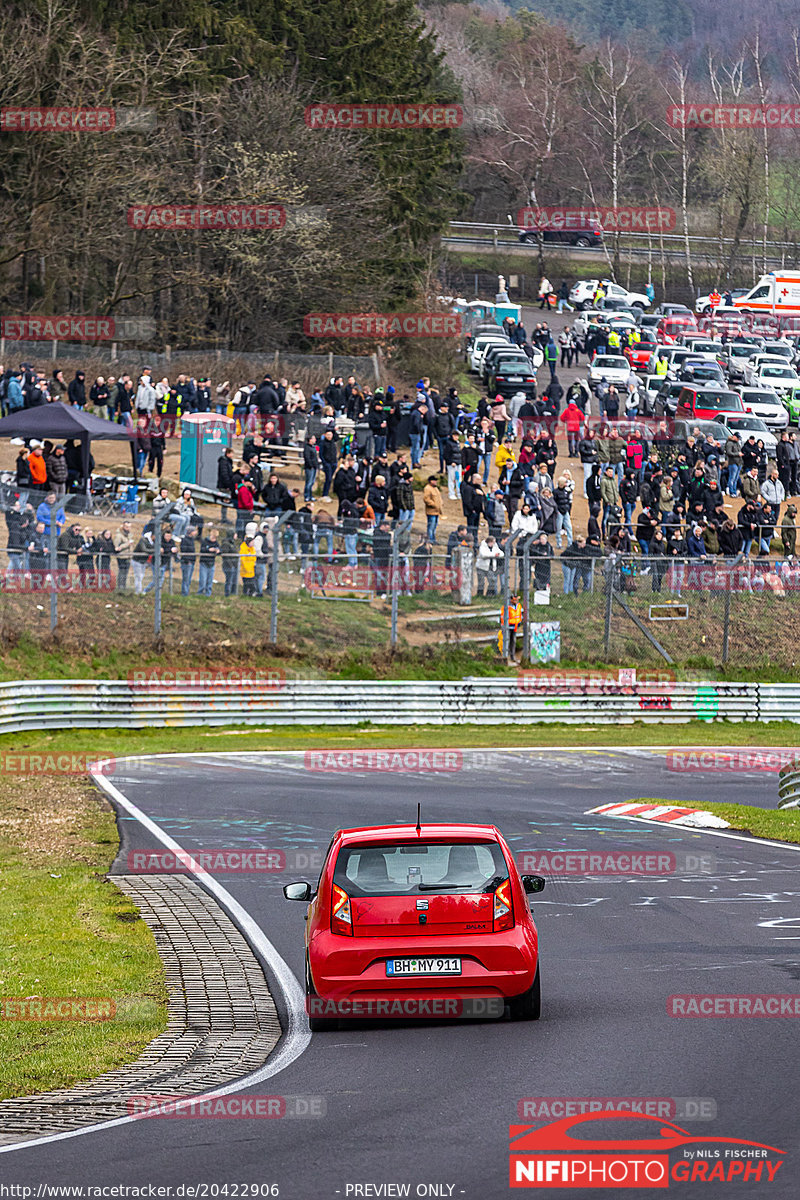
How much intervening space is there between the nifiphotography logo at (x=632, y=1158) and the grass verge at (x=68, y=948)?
325 cm

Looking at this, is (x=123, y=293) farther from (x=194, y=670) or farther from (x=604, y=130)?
(x=604, y=130)

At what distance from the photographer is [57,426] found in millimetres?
33281

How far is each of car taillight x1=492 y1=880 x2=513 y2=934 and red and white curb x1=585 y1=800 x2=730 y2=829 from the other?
10.7 m

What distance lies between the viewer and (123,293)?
58688 mm

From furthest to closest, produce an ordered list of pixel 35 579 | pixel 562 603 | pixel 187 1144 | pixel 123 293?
pixel 123 293 → pixel 562 603 → pixel 35 579 → pixel 187 1144

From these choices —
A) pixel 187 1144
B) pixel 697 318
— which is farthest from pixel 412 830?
pixel 697 318

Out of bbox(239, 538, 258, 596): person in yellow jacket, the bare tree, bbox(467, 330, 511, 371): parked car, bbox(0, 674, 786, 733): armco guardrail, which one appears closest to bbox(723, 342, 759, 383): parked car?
bbox(467, 330, 511, 371): parked car

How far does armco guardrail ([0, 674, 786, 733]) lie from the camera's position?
29.0 metres

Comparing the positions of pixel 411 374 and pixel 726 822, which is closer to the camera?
pixel 726 822

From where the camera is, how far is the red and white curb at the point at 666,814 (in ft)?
68.1

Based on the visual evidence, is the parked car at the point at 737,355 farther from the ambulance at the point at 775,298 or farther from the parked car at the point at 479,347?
the ambulance at the point at 775,298

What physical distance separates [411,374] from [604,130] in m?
58.3

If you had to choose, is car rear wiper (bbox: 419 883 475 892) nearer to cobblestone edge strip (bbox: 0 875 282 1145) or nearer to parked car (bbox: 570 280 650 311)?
cobblestone edge strip (bbox: 0 875 282 1145)

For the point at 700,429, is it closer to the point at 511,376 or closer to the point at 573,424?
the point at 573,424
